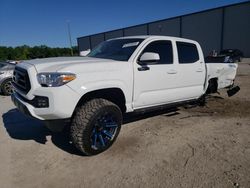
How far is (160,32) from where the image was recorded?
1847 inches

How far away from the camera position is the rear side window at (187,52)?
Result: 17.0ft

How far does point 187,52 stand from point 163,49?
829mm

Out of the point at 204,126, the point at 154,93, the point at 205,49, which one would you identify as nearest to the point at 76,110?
the point at 154,93

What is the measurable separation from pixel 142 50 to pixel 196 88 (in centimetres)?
196

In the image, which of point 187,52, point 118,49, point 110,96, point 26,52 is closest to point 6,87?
point 118,49

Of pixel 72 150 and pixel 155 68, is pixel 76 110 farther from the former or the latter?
pixel 155 68

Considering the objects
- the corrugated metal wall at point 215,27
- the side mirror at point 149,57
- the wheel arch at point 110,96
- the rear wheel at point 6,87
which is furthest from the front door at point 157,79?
the corrugated metal wall at point 215,27

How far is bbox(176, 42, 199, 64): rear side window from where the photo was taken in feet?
17.0

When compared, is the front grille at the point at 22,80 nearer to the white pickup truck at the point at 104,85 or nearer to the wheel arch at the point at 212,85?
the white pickup truck at the point at 104,85

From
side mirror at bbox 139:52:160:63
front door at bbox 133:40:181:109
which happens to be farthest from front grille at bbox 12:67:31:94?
side mirror at bbox 139:52:160:63

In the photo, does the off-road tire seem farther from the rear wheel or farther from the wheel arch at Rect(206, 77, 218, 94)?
the wheel arch at Rect(206, 77, 218, 94)

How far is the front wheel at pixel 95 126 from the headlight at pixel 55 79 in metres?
0.53

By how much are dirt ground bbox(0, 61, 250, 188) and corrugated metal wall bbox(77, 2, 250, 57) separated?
34.1 metres

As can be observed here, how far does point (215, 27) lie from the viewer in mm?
38438
